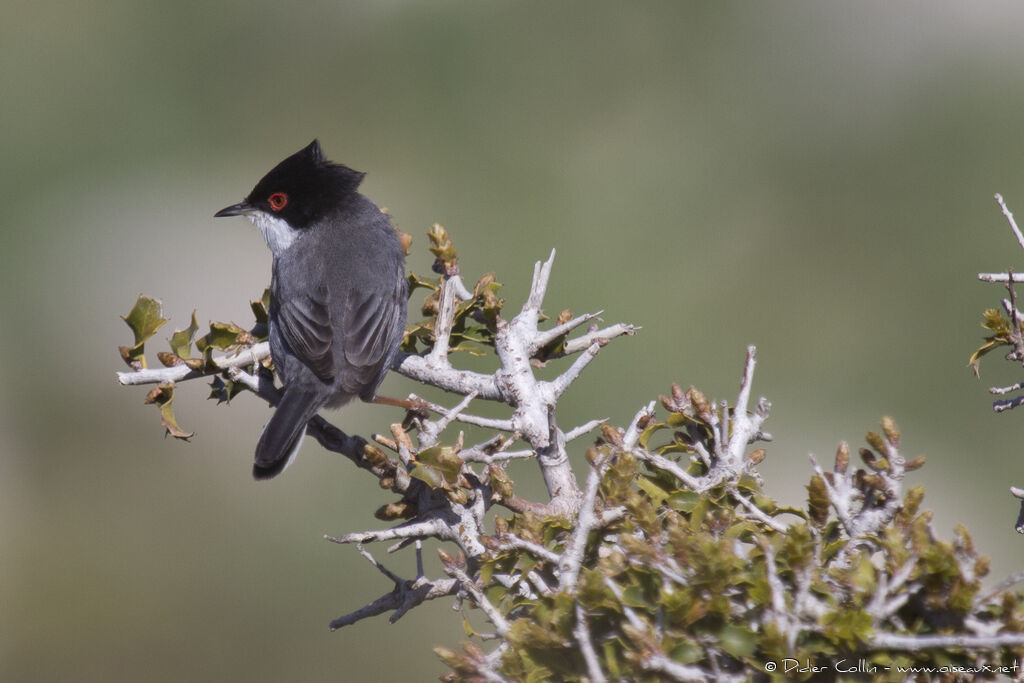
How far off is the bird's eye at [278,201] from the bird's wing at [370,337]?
758 mm

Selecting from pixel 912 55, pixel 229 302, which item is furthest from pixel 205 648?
pixel 912 55

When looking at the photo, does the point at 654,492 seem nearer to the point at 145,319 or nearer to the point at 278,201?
the point at 145,319

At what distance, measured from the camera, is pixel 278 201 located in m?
5.61

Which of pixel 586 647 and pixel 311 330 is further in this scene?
pixel 311 330

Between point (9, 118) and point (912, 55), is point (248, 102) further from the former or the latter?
point (912, 55)

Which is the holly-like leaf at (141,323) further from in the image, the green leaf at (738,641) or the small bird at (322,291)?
the green leaf at (738,641)

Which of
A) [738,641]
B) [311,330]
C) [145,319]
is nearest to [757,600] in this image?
[738,641]

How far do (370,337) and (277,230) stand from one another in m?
1.08

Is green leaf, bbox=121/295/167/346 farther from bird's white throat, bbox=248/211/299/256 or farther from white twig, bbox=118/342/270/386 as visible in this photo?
bird's white throat, bbox=248/211/299/256

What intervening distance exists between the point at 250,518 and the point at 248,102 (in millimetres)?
6829

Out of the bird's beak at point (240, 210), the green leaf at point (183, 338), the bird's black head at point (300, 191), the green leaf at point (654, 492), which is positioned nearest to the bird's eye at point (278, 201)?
the bird's black head at point (300, 191)

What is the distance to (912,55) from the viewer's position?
43.4ft

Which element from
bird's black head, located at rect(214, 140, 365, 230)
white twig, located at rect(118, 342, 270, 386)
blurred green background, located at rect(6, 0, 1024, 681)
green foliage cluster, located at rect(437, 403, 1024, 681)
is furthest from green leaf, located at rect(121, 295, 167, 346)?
blurred green background, located at rect(6, 0, 1024, 681)

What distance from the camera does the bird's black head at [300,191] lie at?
220 inches
